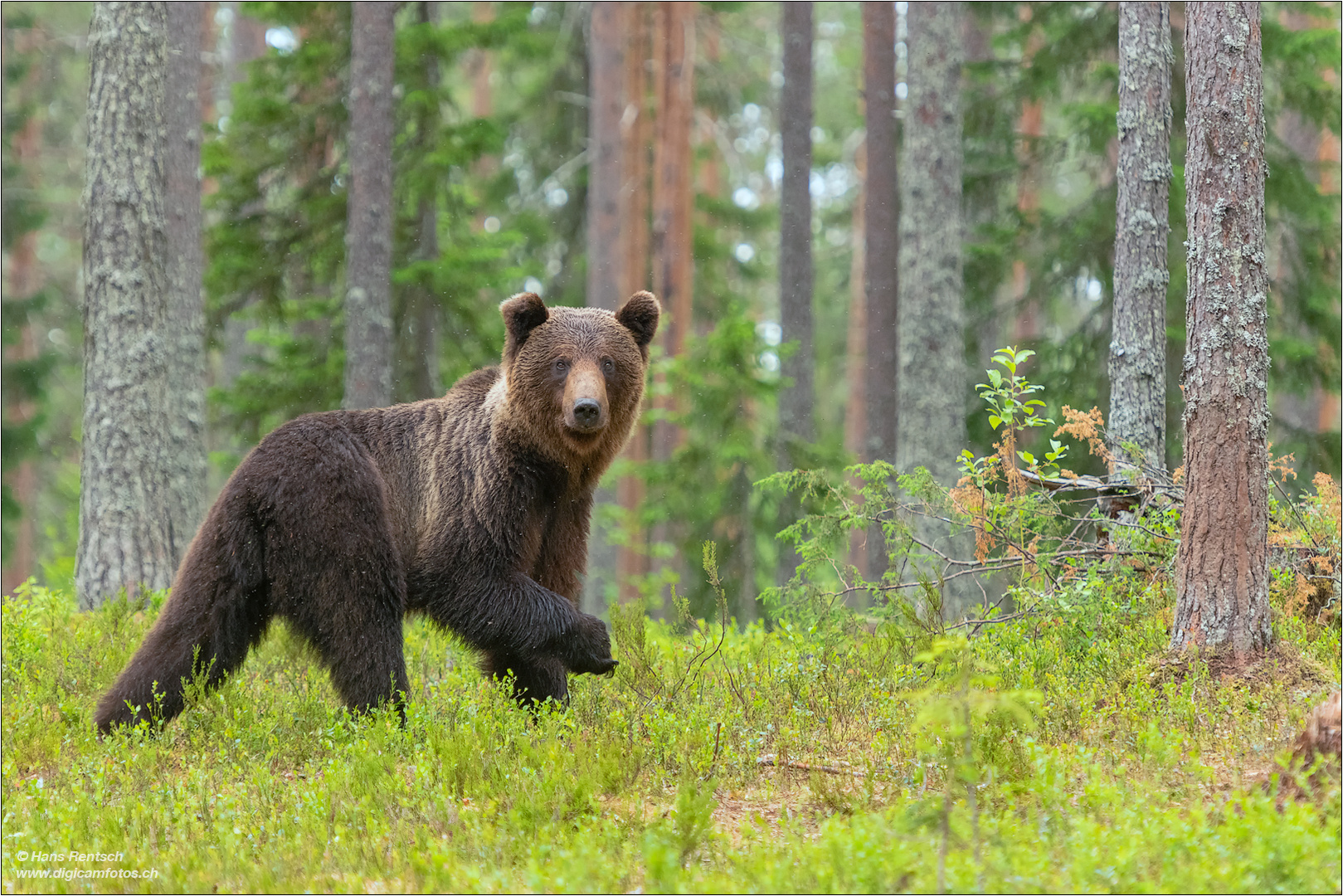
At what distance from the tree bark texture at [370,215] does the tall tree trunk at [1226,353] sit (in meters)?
8.92

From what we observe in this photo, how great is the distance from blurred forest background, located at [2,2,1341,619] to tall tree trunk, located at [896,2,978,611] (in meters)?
0.29

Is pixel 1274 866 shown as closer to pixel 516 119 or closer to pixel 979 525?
pixel 979 525

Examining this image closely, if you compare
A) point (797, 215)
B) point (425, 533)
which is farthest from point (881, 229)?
point (425, 533)

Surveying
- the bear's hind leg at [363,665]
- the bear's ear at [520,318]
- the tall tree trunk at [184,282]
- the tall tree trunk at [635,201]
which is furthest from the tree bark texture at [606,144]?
the bear's hind leg at [363,665]

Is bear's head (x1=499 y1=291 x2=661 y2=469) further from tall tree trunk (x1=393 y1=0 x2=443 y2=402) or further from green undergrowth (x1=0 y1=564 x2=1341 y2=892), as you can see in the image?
tall tree trunk (x1=393 y1=0 x2=443 y2=402)

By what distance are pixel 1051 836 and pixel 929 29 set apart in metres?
11.1

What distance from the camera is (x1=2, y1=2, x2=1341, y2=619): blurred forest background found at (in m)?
13.6

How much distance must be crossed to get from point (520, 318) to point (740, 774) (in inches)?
126

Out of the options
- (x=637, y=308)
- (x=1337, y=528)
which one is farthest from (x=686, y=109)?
(x=1337, y=528)

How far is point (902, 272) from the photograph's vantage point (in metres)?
13.4

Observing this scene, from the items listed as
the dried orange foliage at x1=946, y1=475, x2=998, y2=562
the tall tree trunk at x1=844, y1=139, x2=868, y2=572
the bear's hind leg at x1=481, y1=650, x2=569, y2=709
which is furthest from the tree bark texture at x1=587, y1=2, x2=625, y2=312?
the bear's hind leg at x1=481, y1=650, x2=569, y2=709

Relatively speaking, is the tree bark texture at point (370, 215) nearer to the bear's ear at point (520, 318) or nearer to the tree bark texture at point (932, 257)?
the bear's ear at point (520, 318)

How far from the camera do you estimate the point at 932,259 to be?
13109mm

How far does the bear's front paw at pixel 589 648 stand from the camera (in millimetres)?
6594
